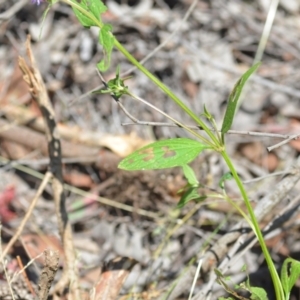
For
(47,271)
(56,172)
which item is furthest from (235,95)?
(56,172)

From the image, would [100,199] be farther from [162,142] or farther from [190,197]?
[162,142]

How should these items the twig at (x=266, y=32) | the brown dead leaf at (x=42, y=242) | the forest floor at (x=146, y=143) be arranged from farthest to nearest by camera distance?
the twig at (x=266, y=32)
the brown dead leaf at (x=42, y=242)
the forest floor at (x=146, y=143)

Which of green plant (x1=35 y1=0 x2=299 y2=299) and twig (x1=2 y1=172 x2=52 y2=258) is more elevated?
green plant (x1=35 y1=0 x2=299 y2=299)

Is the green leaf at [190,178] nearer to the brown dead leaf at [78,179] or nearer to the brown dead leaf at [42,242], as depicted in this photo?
the brown dead leaf at [42,242]

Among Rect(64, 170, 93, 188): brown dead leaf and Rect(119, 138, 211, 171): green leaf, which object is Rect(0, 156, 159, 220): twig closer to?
Rect(64, 170, 93, 188): brown dead leaf

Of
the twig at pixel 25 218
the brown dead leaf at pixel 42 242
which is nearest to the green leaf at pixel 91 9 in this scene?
the twig at pixel 25 218

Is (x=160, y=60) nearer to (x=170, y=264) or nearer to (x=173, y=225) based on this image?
(x=173, y=225)

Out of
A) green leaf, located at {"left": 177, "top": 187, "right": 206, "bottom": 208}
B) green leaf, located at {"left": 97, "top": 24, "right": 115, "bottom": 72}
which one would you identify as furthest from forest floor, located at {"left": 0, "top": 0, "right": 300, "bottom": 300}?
green leaf, located at {"left": 97, "top": 24, "right": 115, "bottom": 72}
